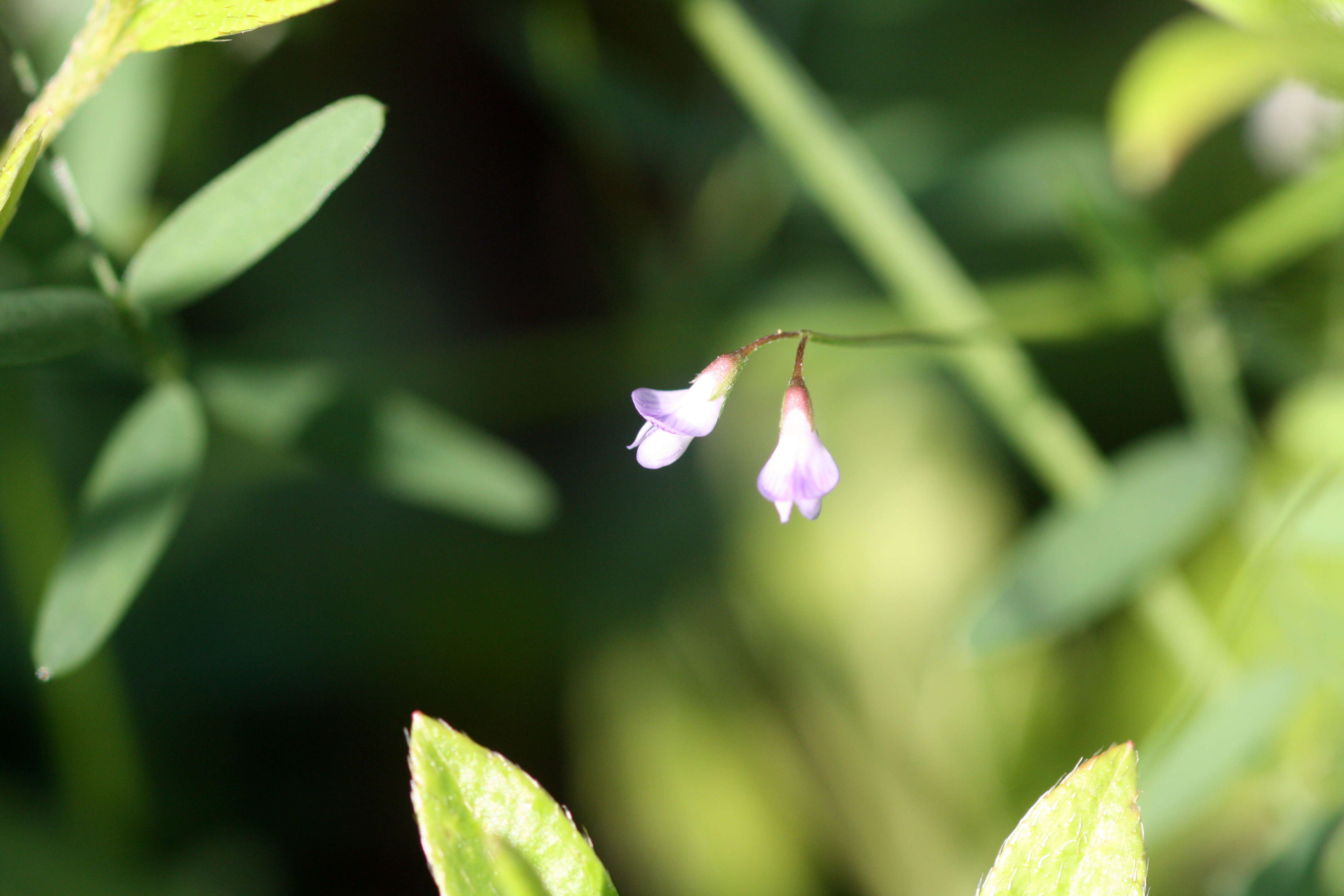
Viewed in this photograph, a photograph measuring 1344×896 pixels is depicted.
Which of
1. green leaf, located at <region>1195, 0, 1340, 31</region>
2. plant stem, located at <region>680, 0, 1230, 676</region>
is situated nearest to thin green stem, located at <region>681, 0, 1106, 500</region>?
plant stem, located at <region>680, 0, 1230, 676</region>

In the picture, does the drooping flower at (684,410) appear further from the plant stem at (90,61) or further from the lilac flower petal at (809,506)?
the plant stem at (90,61)

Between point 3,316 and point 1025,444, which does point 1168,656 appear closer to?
point 1025,444

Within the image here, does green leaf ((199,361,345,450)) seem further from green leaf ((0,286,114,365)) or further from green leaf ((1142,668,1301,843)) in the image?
green leaf ((1142,668,1301,843))

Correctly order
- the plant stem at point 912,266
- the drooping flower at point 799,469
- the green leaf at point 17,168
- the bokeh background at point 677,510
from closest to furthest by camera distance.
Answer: the green leaf at point 17,168
the drooping flower at point 799,469
the plant stem at point 912,266
the bokeh background at point 677,510

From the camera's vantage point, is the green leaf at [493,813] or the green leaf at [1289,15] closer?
the green leaf at [493,813]

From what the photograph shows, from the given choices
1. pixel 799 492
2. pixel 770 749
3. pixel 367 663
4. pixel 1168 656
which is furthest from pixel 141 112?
pixel 1168 656

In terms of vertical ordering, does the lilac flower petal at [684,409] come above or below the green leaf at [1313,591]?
above

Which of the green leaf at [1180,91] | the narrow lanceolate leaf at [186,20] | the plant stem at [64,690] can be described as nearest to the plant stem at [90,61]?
the narrow lanceolate leaf at [186,20]
